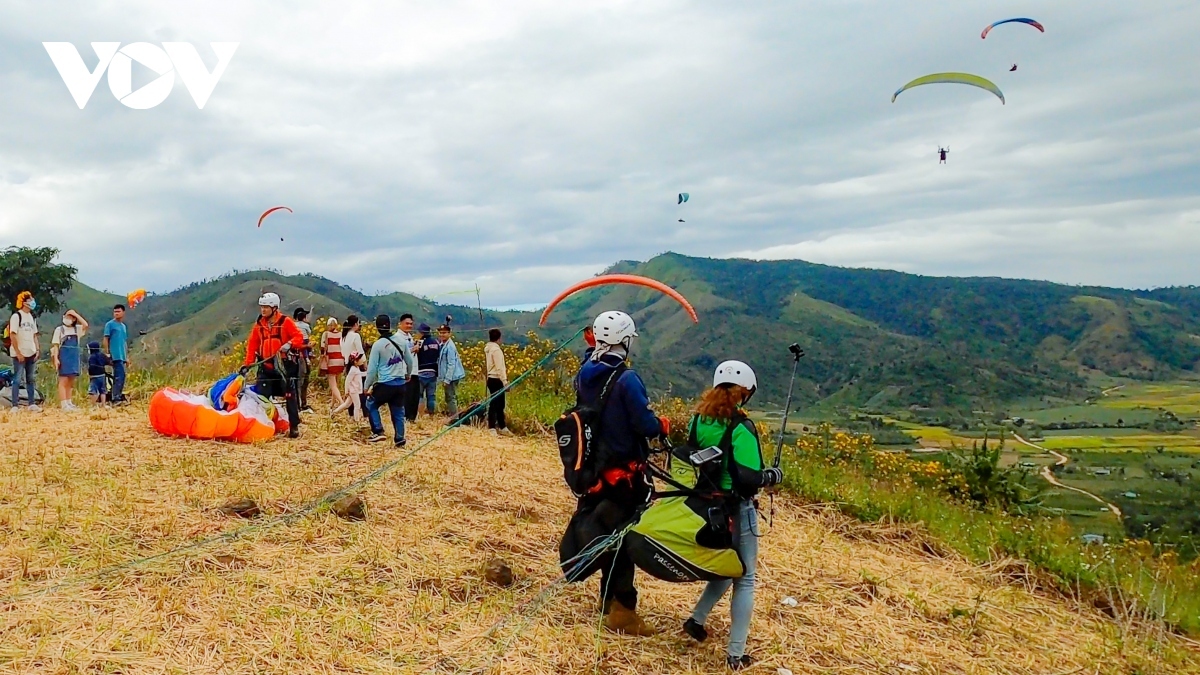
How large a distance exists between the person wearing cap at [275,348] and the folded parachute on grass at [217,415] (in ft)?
0.91

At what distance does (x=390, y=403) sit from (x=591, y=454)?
19.0ft

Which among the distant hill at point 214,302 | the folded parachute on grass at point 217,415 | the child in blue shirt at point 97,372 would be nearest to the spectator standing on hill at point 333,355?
the folded parachute on grass at point 217,415

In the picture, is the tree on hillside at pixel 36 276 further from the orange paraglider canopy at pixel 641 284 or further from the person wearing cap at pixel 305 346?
the orange paraglider canopy at pixel 641 284

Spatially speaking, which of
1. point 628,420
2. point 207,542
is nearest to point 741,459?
point 628,420

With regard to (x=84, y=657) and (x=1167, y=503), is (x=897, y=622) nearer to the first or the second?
(x=84, y=657)

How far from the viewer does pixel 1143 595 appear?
6.83 metres

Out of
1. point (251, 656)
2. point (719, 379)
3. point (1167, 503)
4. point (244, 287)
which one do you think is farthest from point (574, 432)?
point (244, 287)

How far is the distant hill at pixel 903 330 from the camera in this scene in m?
94.7

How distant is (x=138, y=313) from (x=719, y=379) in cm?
11124

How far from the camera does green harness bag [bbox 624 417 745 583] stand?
4.56 metres

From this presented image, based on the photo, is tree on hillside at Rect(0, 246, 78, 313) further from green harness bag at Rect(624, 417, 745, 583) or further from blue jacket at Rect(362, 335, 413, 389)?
green harness bag at Rect(624, 417, 745, 583)

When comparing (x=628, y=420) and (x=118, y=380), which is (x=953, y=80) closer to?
(x=628, y=420)

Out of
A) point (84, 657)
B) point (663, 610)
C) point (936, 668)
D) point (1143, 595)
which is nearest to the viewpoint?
point (84, 657)

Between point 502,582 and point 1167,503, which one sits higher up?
point 502,582
